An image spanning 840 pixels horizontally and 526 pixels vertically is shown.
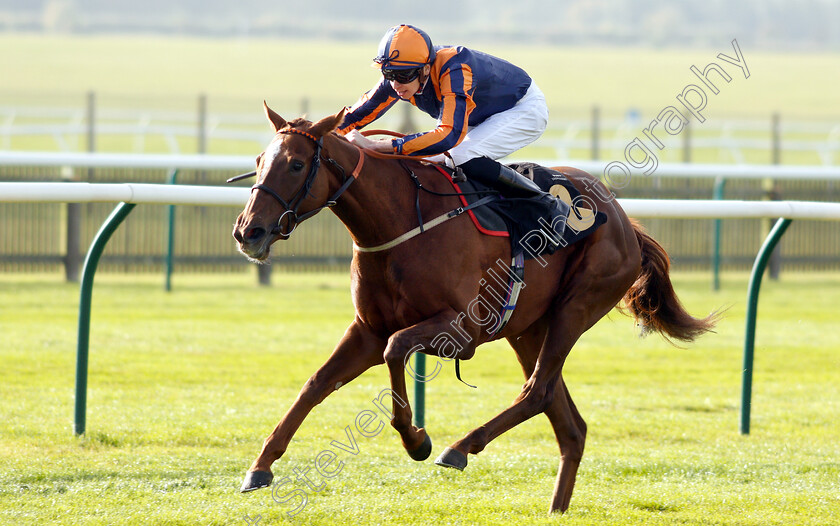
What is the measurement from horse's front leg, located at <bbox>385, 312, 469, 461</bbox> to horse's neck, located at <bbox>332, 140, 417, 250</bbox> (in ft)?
1.15

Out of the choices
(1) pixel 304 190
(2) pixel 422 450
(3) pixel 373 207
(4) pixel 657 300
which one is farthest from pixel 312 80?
(1) pixel 304 190

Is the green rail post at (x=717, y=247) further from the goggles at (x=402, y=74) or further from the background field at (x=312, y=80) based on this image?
the background field at (x=312, y=80)

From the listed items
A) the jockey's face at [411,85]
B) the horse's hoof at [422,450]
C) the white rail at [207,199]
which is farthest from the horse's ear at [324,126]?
the white rail at [207,199]

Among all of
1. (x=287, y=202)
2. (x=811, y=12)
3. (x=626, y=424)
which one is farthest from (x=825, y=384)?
(x=811, y=12)

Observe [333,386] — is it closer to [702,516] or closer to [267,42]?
[702,516]

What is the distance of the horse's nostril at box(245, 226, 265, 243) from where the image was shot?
10.6 feet

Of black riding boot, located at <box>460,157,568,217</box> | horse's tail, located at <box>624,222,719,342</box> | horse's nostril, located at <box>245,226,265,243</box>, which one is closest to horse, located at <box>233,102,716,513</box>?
horse's nostril, located at <box>245,226,265,243</box>

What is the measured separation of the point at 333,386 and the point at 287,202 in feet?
2.50

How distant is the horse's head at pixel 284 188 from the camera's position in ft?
10.7

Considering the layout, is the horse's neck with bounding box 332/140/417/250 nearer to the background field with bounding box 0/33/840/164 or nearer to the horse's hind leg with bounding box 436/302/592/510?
the horse's hind leg with bounding box 436/302/592/510

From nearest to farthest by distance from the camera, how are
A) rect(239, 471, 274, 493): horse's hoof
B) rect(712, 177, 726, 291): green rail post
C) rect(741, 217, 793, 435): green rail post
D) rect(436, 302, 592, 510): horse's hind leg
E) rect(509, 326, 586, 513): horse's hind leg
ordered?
1. rect(239, 471, 274, 493): horse's hoof
2. rect(436, 302, 592, 510): horse's hind leg
3. rect(509, 326, 586, 513): horse's hind leg
4. rect(741, 217, 793, 435): green rail post
5. rect(712, 177, 726, 291): green rail post

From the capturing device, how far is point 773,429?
5902mm

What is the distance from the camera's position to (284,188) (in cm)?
336

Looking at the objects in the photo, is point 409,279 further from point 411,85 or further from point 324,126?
point 411,85
